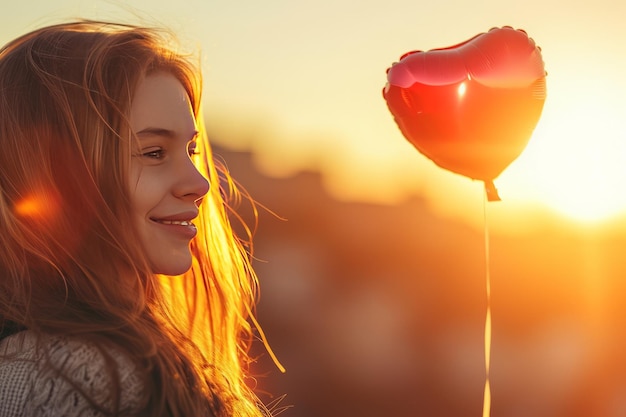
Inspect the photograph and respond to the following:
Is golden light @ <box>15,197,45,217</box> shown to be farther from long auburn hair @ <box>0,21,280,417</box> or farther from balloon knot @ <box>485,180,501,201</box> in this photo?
balloon knot @ <box>485,180,501,201</box>

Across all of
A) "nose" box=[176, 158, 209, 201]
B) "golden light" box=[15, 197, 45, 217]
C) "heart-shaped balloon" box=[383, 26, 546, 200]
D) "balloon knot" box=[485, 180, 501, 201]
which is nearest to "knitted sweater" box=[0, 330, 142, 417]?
"golden light" box=[15, 197, 45, 217]

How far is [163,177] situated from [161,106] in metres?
0.11

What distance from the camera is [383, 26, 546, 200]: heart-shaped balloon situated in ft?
9.21

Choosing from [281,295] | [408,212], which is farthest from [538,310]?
[281,295]

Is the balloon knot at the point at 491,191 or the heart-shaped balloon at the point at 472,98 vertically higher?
the heart-shaped balloon at the point at 472,98

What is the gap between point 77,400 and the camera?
1.19 m

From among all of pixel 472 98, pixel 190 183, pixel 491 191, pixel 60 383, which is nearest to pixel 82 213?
pixel 190 183

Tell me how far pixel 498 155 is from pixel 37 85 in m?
1.80

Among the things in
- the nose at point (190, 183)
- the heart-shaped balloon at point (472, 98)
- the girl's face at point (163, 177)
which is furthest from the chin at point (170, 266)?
the heart-shaped balloon at point (472, 98)

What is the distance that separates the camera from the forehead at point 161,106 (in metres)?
1.49

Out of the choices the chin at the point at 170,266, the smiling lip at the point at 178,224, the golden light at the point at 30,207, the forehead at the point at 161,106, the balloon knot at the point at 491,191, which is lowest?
the balloon knot at the point at 491,191

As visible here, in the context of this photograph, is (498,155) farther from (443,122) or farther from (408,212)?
(408,212)

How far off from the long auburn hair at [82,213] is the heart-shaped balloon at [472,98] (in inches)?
53.5

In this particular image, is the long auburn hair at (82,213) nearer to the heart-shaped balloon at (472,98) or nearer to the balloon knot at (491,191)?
the heart-shaped balloon at (472,98)
